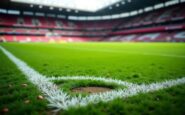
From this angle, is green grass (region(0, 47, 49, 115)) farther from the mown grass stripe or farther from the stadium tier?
the stadium tier

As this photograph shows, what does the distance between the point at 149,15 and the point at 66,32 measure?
29674mm

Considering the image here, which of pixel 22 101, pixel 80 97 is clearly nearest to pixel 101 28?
pixel 80 97

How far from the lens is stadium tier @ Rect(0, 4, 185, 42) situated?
41.2 meters

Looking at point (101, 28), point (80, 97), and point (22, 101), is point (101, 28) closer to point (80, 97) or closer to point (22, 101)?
point (80, 97)

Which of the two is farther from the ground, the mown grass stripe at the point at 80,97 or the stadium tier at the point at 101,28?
the mown grass stripe at the point at 80,97

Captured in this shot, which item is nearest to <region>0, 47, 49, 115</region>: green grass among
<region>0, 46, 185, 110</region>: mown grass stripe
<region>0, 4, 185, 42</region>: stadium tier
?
<region>0, 46, 185, 110</region>: mown grass stripe

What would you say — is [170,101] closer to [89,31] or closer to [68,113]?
[68,113]

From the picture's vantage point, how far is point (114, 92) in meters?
2.80

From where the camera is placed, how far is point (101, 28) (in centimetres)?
6462

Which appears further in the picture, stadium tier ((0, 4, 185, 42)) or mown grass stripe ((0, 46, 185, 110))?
stadium tier ((0, 4, 185, 42))

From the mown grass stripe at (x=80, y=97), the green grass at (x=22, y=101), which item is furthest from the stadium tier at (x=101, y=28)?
the green grass at (x=22, y=101)

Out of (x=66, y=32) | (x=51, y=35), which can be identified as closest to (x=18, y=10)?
(x=51, y=35)

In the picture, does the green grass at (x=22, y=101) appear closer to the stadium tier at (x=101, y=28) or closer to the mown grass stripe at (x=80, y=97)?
the mown grass stripe at (x=80, y=97)

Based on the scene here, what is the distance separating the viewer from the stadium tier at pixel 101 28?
41.2m
